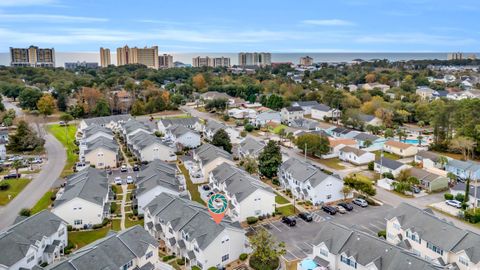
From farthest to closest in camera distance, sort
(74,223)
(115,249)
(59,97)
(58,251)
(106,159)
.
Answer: (59,97), (106,159), (74,223), (58,251), (115,249)

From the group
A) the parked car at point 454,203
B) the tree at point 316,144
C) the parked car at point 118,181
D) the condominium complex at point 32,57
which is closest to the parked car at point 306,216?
the parked car at point 454,203

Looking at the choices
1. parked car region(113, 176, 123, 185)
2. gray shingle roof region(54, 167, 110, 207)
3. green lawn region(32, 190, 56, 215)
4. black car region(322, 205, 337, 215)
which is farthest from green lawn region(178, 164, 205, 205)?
green lawn region(32, 190, 56, 215)

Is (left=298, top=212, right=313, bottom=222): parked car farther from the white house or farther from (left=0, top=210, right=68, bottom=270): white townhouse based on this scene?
(left=0, top=210, right=68, bottom=270): white townhouse

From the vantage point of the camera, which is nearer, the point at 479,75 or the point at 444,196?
the point at 444,196

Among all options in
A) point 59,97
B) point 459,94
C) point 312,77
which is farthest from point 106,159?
point 312,77

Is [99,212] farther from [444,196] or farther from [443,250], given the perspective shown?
[444,196]
